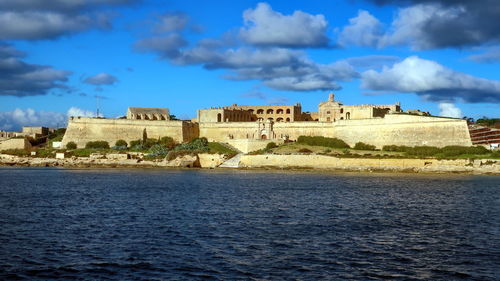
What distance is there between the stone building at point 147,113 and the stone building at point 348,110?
24.9 m

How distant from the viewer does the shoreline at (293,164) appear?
195ft

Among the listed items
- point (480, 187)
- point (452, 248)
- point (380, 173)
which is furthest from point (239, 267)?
point (380, 173)

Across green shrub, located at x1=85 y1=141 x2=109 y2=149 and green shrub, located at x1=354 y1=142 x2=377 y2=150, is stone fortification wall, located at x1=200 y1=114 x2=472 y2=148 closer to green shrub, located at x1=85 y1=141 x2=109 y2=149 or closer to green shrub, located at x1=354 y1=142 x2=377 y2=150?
green shrub, located at x1=354 y1=142 x2=377 y2=150

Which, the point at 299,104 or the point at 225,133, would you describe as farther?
the point at 299,104

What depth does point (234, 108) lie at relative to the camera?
320 ft

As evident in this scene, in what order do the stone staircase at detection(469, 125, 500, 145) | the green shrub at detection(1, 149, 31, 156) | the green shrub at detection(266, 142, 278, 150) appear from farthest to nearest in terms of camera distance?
the green shrub at detection(1, 149, 31, 156) → the green shrub at detection(266, 142, 278, 150) → the stone staircase at detection(469, 125, 500, 145)

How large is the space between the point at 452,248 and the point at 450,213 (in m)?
9.33

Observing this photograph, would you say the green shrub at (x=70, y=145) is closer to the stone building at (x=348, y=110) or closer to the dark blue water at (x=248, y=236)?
the stone building at (x=348, y=110)

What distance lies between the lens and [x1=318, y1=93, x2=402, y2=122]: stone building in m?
82.4

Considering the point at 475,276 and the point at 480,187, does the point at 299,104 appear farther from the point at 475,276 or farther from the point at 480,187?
the point at 475,276

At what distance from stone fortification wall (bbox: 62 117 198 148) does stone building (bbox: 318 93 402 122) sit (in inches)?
829

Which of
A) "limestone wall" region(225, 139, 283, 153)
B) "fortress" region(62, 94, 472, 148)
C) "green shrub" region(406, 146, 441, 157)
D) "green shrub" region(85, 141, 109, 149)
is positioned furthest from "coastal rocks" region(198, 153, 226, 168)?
"green shrub" region(406, 146, 441, 157)

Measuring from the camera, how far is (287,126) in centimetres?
8362

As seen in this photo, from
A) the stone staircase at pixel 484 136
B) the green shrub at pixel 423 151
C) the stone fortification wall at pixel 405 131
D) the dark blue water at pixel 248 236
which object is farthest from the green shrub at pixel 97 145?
the stone staircase at pixel 484 136
